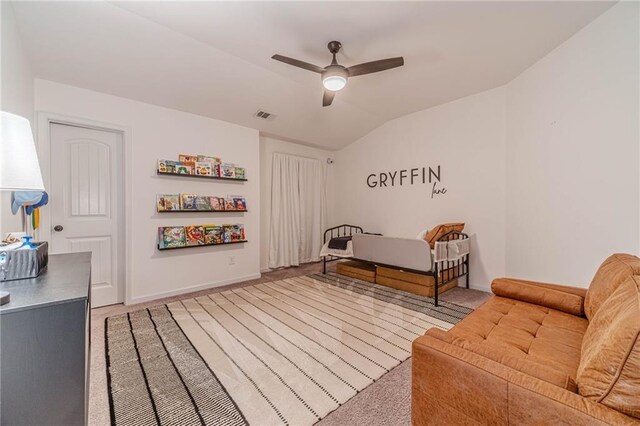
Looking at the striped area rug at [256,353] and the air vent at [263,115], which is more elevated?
the air vent at [263,115]

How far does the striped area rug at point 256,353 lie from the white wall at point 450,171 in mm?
1294

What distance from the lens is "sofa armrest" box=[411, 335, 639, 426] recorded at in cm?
77

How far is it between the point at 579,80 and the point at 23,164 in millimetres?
3908

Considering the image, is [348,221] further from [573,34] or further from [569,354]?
[569,354]

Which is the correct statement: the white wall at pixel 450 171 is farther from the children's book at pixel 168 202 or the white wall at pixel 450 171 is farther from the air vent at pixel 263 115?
the children's book at pixel 168 202

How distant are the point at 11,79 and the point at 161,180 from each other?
1607mm

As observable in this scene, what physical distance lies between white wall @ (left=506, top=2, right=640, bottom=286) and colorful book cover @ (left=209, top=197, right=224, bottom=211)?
153 inches

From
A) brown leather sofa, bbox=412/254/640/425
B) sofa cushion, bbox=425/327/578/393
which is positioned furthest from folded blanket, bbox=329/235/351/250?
sofa cushion, bbox=425/327/578/393

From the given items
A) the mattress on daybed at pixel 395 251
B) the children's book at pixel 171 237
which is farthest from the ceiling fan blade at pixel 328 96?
the children's book at pixel 171 237

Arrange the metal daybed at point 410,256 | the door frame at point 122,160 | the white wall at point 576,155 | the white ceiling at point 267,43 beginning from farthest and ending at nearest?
the metal daybed at point 410,256 < the door frame at point 122,160 < the white ceiling at point 267,43 < the white wall at point 576,155

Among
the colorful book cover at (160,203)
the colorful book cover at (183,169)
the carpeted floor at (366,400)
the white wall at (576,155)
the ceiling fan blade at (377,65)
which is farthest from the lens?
the colorful book cover at (183,169)

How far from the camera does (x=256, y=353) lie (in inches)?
82.0

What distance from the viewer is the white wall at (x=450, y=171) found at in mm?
3514

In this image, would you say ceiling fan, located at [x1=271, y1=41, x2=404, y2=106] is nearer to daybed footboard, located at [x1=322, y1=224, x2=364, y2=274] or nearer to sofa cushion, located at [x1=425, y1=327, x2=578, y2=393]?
sofa cushion, located at [x1=425, y1=327, x2=578, y2=393]
